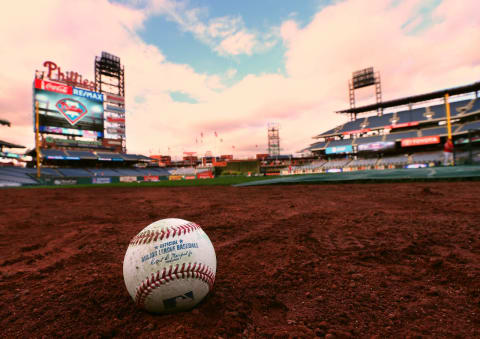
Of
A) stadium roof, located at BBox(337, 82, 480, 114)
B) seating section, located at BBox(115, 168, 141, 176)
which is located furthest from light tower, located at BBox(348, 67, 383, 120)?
seating section, located at BBox(115, 168, 141, 176)

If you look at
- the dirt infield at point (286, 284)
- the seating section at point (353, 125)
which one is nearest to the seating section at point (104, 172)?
the dirt infield at point (286, 284)

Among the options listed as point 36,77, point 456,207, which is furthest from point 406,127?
point 36,77

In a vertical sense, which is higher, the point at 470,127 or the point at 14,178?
the point at 470,127

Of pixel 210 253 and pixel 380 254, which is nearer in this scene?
pixel 210 253

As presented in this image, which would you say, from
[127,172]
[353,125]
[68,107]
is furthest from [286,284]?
[353,125]

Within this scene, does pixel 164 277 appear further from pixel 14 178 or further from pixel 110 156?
pixel 110 156

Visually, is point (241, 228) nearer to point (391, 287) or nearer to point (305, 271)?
point (305, 271)
